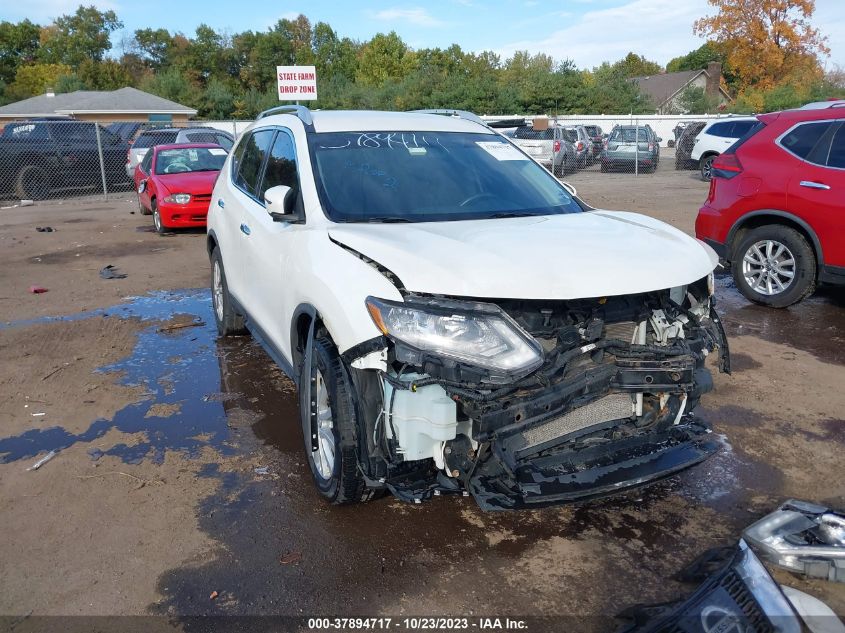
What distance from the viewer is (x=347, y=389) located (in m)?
3.30

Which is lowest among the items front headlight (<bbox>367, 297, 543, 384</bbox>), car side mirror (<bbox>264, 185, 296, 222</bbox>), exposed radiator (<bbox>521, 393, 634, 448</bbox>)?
exposed radiator (<bbox>521, 393, 634, 448</bbox>)

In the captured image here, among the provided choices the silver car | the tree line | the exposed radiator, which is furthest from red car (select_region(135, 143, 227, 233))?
the tree line

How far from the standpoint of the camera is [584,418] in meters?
3.25

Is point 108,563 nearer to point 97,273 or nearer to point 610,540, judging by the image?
point 610,540

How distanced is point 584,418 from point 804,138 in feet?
17.5

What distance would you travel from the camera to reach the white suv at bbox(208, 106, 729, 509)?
2982 millimetres

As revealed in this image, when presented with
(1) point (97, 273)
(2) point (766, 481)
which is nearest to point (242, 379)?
(2) point (766, 481)

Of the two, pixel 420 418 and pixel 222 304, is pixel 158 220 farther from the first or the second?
pixel 420 418

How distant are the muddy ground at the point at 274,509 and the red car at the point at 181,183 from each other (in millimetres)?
6581

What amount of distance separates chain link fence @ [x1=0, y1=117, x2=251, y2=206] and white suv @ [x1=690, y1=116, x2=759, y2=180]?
572 inches

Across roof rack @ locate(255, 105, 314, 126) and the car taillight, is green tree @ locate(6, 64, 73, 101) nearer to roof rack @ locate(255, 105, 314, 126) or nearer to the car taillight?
the car taillight

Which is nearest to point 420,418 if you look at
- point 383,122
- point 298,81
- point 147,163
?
point 383,122

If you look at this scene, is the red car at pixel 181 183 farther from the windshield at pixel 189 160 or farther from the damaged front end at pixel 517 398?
the damaged front end at pixel 517 398

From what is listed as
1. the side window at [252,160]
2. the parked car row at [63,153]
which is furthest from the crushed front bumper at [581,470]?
the parked car row at [63,153]
